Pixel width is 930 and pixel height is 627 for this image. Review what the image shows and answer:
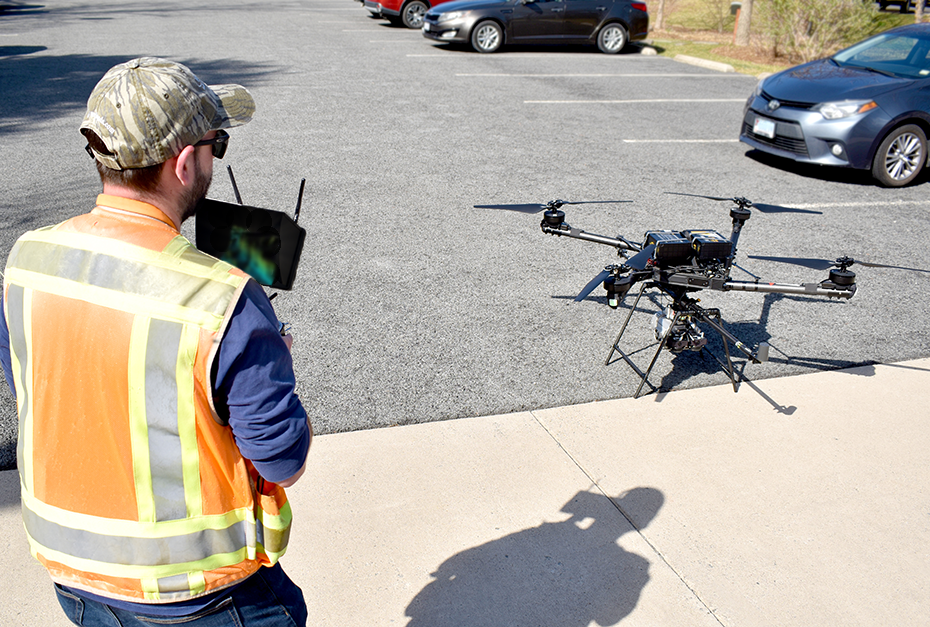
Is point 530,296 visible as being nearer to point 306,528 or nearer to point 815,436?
point 815,436

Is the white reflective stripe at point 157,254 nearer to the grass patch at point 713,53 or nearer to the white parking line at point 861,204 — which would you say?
the white parking line at point 861,204

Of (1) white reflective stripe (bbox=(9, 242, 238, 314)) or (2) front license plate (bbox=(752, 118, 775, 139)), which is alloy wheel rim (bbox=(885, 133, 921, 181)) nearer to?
(2) front license plate (bbox=(752, 118, 775, 139))

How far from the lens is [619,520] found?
124 inches

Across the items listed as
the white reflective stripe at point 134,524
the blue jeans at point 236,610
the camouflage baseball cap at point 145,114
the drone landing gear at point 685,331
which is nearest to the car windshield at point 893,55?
the drone landing gear at point 685,331

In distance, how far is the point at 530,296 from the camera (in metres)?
5.13

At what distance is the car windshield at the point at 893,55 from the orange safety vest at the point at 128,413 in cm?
898

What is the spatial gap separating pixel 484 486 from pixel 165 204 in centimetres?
220

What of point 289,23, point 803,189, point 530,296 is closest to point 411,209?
point 530,296

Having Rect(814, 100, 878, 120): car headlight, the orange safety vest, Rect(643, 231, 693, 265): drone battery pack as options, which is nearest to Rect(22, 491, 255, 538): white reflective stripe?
the orange safety vest

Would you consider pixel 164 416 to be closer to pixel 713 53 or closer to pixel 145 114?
pixel 145 114

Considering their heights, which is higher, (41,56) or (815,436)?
(41,56)

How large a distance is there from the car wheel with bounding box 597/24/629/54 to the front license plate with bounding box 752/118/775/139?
8.25m

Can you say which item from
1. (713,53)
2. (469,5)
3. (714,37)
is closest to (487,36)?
(469,5)

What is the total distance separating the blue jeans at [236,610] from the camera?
1530 millimetres
